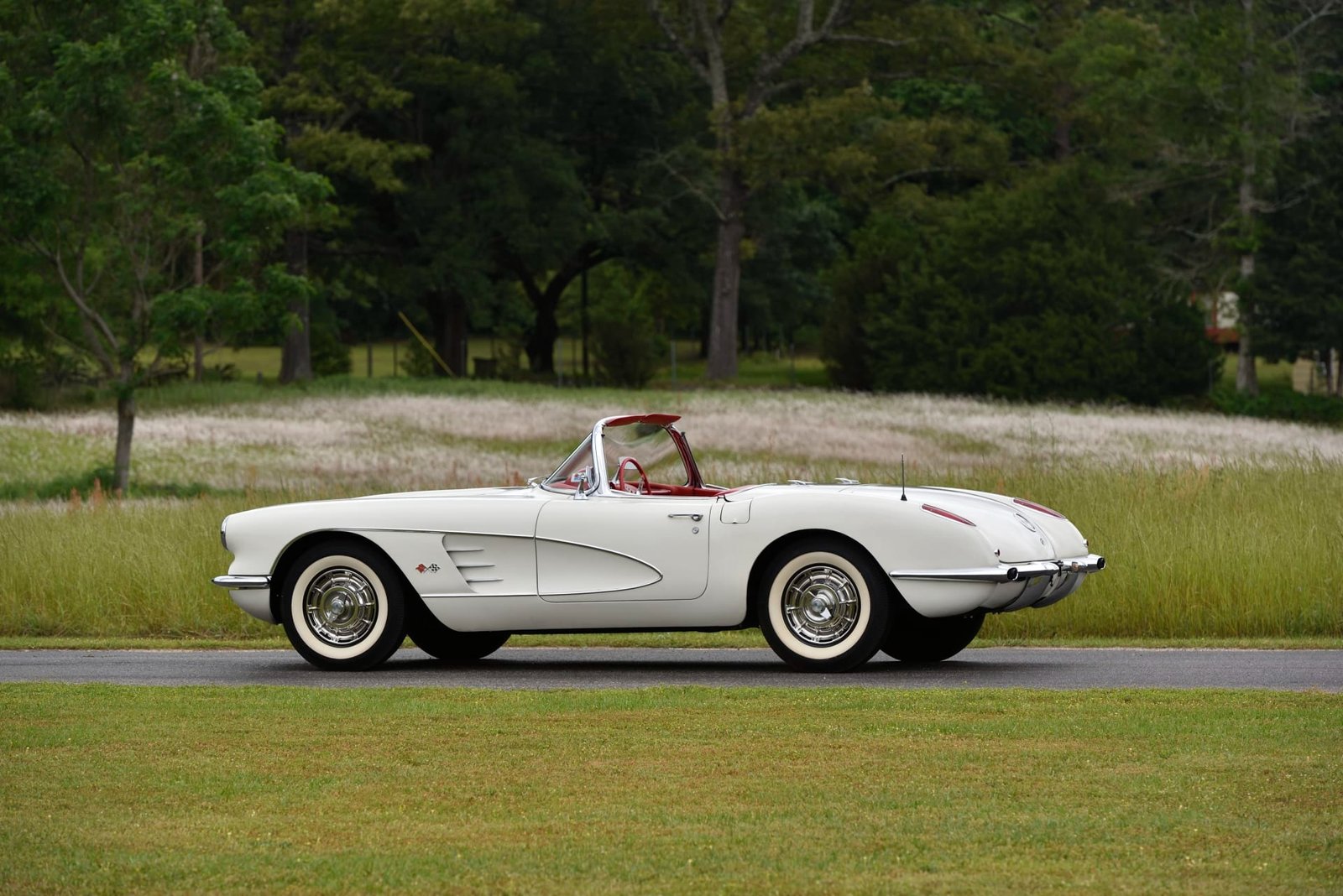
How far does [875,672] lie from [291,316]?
61.6 ft

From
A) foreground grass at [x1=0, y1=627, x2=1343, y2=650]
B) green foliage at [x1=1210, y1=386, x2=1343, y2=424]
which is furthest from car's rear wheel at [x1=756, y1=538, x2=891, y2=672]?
green foliage at [x1=1210, y1=386, x2=1343, y2=424]

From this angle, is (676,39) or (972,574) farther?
(676,39)

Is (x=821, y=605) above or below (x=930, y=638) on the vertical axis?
above

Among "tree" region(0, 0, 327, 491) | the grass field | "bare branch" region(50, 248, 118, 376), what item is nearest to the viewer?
the grass field

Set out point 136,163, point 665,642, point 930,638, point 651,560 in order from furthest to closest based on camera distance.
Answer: point 136,163 → point 665,642 → point 930,638 → point 651,560

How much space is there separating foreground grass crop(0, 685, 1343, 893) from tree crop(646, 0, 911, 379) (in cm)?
4785

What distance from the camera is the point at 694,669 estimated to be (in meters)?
11.9

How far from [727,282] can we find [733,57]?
24.1 ft

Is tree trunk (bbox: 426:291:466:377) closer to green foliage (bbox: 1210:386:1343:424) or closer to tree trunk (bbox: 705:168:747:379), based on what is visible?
tree trunk (bbox: 705:168:747:379)

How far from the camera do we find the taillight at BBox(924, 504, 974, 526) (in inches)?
422

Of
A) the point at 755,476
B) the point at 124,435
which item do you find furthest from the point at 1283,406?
the point at 124,435

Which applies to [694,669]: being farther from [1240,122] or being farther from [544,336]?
[544,336]

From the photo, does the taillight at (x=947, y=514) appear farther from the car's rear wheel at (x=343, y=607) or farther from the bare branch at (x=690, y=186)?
the bare branch at (x=690, y=186)

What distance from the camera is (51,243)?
29.5m
